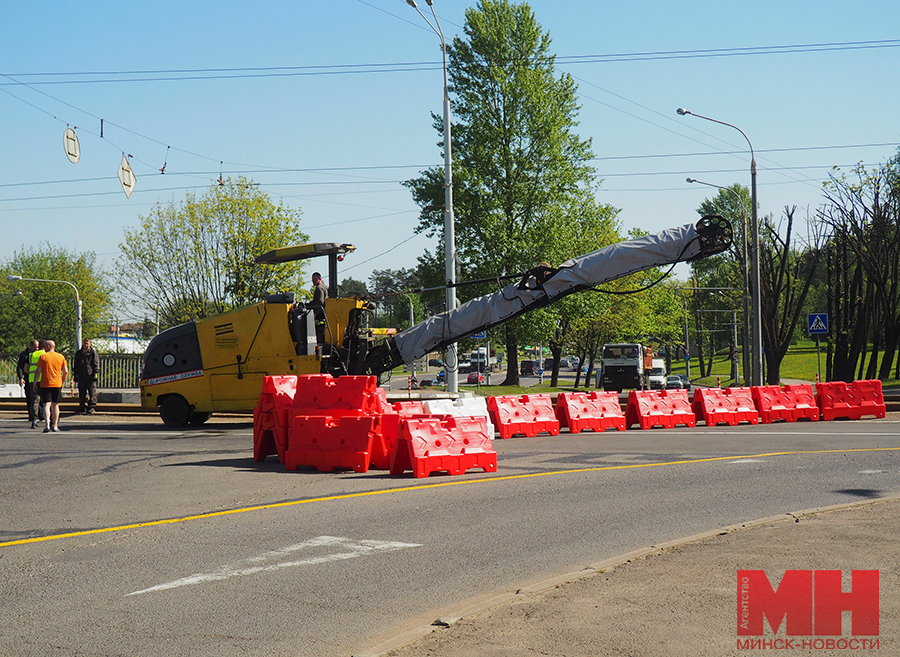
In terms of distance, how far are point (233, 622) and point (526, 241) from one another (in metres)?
34.0

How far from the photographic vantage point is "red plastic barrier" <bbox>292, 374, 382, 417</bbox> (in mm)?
12219

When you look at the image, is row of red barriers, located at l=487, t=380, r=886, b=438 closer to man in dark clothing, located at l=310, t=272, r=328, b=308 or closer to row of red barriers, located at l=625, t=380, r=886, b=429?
row of red barriers, located at l=625, t=380, r=886, b=429

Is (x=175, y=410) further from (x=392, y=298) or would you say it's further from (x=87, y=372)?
(x=392, y=298)

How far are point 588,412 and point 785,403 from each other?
5192 millimetres

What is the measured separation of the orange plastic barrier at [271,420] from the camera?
12453mm

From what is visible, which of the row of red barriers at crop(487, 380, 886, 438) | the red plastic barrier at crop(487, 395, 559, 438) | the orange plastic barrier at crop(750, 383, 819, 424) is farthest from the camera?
the orange plastic barrier at crop(750, 383, 819, 424)

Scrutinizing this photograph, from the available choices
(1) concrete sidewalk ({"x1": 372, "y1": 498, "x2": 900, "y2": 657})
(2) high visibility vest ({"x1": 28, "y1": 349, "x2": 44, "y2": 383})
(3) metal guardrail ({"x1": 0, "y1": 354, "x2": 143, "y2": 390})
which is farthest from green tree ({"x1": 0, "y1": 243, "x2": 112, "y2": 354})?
(1) concrete sidewalk ({"x1": 372, "y1": 498, "x2": 900, "y2": 657})

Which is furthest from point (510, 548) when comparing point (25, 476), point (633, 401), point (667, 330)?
point (667, 330)

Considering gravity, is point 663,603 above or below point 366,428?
below

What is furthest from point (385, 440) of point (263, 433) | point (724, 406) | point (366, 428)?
point (724, 406)

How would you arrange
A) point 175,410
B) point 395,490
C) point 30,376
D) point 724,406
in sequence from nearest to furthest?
point 395,490 → point 724,406 → point 175,410 → point 30,376

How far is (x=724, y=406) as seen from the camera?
62.8ft

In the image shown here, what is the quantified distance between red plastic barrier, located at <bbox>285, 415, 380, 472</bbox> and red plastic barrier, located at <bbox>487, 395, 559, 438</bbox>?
502cm

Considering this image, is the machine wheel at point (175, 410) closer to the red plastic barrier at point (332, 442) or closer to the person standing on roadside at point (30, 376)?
the person standing on roadside at point (30, 376)
